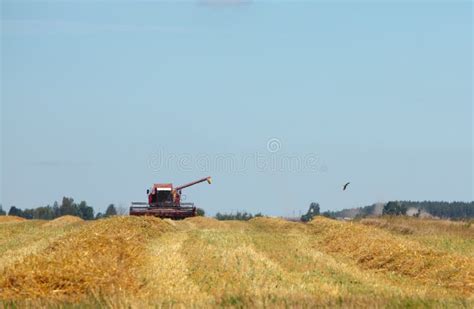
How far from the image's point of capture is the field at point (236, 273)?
1420 centimetres

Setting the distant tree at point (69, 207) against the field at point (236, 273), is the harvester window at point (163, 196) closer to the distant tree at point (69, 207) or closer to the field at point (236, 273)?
the field at point (236, 273)

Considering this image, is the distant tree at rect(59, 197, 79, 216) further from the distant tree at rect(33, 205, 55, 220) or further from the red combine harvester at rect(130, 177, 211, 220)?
the red combine harvester at rect(130, 177, 211, 220)

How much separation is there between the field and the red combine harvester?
23429mm

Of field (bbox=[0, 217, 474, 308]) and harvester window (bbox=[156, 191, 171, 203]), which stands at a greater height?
harvester window (bbox=[156, 191, 171, 203])

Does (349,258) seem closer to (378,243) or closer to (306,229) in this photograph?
(378,243)

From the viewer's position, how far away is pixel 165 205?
58656mm

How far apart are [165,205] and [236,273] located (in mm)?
40036

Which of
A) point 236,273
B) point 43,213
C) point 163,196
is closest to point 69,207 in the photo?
point 43,213

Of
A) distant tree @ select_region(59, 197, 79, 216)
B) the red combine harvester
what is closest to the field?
the red combine harvester

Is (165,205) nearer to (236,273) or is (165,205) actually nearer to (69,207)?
(236,273)

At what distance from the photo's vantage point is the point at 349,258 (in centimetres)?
2561

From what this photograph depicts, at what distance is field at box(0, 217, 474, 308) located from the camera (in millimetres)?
14203

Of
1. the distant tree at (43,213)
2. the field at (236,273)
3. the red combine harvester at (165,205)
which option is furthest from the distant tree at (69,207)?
the field at (236,273)

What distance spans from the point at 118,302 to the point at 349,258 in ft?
44.1
